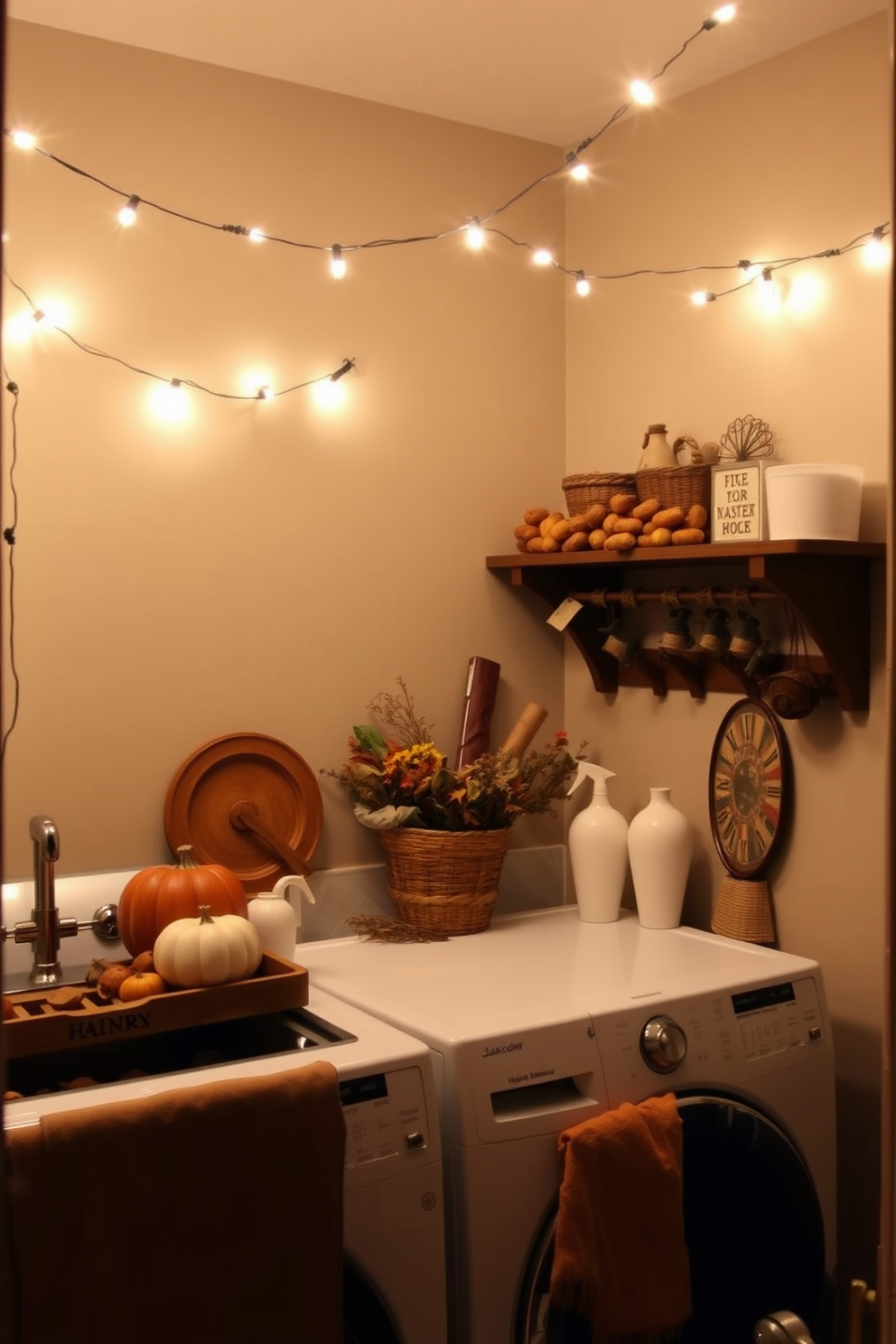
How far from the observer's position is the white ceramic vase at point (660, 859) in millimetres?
2422

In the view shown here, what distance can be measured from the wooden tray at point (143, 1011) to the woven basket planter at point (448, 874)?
551 mm

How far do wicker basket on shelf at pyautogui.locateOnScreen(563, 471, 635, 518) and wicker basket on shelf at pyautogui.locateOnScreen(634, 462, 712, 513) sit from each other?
101mm

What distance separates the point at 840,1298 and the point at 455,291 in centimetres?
213

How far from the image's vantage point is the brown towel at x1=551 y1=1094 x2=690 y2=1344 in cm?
174

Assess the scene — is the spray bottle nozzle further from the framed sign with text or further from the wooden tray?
the wooden tray

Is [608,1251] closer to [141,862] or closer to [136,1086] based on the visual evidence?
[136,1086]

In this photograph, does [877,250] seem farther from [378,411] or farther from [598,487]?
[378,411]

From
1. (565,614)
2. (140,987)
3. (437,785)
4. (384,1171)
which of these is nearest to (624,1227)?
(384,1171)

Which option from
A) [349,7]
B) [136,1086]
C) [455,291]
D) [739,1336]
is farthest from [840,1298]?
[349,7]

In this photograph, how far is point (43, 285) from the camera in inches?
86.1

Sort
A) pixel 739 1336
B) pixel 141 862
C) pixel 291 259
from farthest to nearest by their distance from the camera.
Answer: pixel 291 259, pixel 141 862, pixel 739 1336

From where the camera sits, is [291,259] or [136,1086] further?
[291,259]

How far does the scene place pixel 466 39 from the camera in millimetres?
2275

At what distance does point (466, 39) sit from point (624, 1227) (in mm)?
2041
